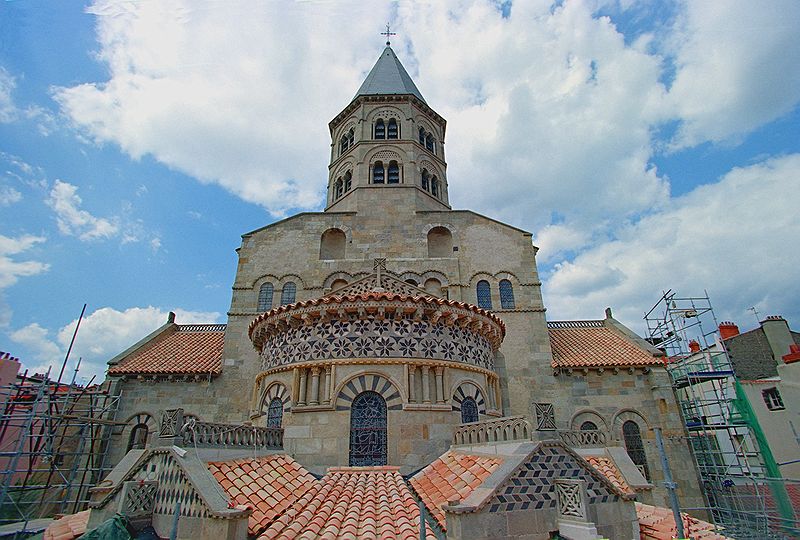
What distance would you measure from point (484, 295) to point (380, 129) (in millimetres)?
13301

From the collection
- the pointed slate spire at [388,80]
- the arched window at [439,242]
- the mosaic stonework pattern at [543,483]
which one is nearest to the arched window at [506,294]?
the arched window at [439,242]

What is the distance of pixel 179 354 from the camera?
829 inches

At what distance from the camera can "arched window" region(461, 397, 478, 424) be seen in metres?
12.1

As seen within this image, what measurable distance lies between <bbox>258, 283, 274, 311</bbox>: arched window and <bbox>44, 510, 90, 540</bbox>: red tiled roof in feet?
39.9

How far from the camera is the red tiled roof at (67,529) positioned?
854 cm

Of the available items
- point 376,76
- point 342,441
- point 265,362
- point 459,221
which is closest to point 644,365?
point 459,221

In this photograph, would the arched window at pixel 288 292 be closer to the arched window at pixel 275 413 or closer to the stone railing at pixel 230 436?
the arched window at pixel 275 413

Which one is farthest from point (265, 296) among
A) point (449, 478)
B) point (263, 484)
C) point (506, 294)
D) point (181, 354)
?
point (449, 478)

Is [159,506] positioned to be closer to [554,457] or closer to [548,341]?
[554,457]

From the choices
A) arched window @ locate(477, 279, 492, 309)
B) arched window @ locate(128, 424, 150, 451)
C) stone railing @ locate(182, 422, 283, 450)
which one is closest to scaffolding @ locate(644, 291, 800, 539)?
arched window @ locate(477, 279, 492, 309)

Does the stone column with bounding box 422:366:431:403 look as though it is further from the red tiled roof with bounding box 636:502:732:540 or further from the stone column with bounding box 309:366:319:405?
the red tiled roof with bounding box 636:502:732:540

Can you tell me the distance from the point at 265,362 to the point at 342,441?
13.3 ft

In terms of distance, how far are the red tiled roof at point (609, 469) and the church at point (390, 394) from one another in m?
0.07

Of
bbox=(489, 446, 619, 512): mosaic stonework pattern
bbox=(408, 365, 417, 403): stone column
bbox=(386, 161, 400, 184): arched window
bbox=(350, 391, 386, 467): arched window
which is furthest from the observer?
bbox=(386, 161, 400, 184): arched window
